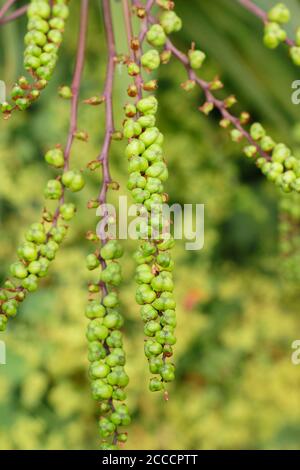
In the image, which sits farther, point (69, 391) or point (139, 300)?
point (69, 391)

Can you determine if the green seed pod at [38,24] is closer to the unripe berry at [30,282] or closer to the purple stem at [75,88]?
the purple stem at [75,88]

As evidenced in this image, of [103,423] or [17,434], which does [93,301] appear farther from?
[17,434]

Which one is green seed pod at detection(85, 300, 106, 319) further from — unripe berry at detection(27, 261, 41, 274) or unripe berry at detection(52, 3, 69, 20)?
unripe berry at detection(52, 3, 69, 20)

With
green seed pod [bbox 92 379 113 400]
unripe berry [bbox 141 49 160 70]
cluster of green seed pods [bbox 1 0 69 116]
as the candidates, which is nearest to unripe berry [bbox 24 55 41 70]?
cluster of green seed pods [bbox 1 0 69 116]

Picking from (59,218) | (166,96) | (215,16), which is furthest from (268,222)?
(59,218)

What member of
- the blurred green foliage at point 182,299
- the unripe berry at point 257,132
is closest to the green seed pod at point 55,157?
the unripe berry at point 257,132

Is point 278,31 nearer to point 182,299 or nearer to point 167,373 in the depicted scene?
point 167,373
